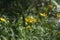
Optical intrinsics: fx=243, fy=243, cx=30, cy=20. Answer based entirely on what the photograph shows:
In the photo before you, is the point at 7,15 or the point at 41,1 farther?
the point at 41,1

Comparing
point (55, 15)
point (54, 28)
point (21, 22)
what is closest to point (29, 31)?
point (21, 22)

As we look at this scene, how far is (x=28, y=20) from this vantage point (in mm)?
4172

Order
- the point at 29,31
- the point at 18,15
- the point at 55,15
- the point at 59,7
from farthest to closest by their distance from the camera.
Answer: the point at 55,15, the point at 18,15, the point at 29,31, the point at 59,7

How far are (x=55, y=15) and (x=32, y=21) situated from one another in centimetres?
61

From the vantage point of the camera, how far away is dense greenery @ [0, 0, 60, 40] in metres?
3.83

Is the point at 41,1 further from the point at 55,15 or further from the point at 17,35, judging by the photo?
the point at 17,35

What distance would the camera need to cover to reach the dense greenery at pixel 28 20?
3834 mm

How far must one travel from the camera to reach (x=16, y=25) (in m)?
3.93

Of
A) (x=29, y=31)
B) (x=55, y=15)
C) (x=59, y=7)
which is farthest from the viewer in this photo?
(x=55, y=15)

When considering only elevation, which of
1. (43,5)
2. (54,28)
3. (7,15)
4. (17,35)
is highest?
(43,5)

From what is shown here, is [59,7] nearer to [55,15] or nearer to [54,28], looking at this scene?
[54,28]

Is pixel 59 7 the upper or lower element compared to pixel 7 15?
lower

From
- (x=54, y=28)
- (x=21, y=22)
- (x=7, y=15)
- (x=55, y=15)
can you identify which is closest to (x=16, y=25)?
(x=21, y=22)

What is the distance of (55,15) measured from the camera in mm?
4590
